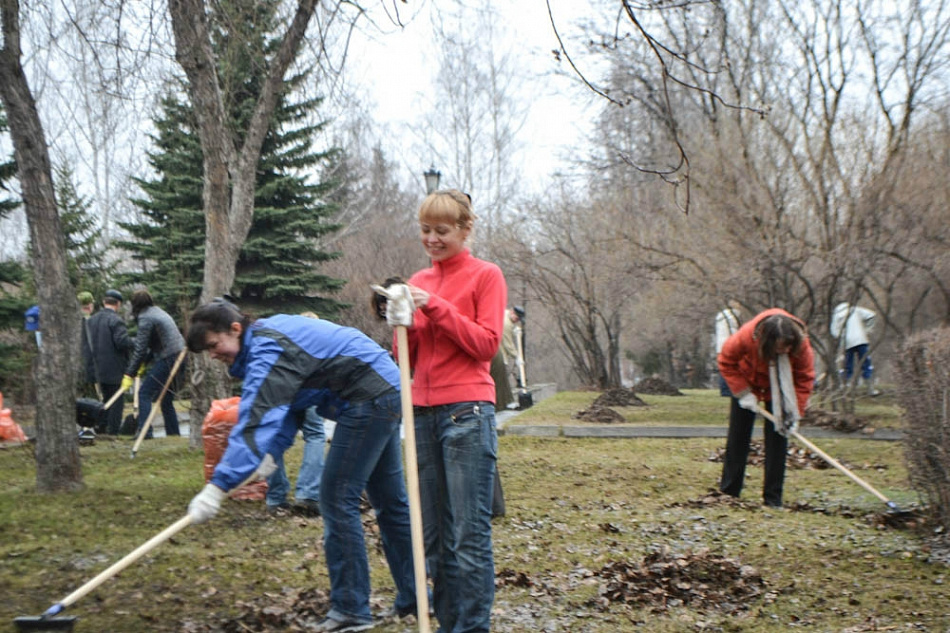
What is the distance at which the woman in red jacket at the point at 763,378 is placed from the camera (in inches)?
270

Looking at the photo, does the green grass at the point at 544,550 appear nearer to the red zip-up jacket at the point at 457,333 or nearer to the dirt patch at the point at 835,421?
the red zip-up jacket at the point at 457,333

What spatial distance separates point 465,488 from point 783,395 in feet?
13.3

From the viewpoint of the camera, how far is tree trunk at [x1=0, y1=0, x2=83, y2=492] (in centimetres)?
684

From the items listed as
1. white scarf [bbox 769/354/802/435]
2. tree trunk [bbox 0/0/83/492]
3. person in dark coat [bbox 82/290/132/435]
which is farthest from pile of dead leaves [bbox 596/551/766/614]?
person in dark coat [bbox 82/290/132/435]

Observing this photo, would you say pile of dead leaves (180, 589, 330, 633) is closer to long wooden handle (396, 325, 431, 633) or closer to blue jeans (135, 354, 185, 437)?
long wooden handle (396, 325, 431, 633)

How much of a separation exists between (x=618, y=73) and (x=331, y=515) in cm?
1239

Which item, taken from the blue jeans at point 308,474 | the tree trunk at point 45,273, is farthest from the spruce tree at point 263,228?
the blue jeans at point 308,474

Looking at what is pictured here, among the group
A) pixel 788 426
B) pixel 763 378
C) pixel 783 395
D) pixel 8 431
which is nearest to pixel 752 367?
pixel 763 378

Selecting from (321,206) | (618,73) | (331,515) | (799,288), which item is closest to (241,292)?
(321,206)

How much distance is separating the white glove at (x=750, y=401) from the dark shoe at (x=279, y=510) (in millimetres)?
3519

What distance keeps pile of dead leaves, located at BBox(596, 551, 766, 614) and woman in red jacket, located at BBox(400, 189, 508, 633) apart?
4.11 feet

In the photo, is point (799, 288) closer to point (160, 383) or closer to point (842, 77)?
point (842, 77)

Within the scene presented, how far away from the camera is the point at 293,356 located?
409 cm

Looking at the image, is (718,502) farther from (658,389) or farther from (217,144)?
(658,389)
